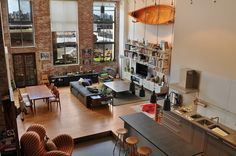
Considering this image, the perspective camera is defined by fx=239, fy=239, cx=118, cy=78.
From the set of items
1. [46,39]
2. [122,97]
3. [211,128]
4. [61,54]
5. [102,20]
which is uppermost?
[102,20]

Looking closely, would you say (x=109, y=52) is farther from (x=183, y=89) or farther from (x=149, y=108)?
(x=183, y=89)

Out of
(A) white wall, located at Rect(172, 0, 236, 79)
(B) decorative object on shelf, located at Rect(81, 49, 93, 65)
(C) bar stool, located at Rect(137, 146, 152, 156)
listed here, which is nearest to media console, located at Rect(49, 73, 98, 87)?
(B) decorative object on shelf, located at Rect(81, 49, 93, 65)

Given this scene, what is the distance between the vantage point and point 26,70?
11.9m

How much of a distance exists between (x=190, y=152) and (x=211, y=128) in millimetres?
1204

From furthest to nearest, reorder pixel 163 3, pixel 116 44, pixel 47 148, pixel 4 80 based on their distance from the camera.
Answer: pixel 116 44 → pixel 163 3 → pixel 47 148 → pixel 4 80

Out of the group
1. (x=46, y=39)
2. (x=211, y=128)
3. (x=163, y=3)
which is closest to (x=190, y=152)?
(x=211, y=128)

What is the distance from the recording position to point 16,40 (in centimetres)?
1147

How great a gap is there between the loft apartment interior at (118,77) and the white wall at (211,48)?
26 mm

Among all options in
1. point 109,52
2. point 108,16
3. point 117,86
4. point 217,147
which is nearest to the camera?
point 217,147

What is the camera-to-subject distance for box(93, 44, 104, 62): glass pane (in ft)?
44.4

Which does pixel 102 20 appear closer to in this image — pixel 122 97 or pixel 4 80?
pixel 122 97

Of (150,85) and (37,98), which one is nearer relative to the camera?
(37,98)

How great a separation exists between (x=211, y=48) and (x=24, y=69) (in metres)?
9.10

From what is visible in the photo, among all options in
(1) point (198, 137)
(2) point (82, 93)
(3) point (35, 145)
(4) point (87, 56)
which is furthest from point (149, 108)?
(3) point (35, 145)
